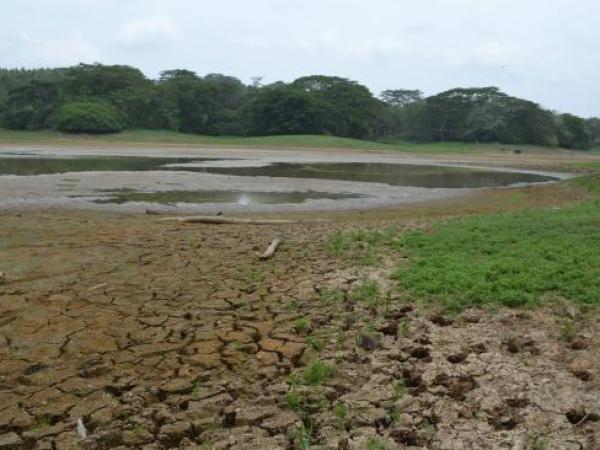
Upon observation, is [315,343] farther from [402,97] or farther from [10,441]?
[402,97]

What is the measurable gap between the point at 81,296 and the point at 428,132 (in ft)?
241

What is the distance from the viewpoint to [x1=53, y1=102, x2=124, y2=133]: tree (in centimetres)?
6212

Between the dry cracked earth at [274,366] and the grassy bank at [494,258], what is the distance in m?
0.34

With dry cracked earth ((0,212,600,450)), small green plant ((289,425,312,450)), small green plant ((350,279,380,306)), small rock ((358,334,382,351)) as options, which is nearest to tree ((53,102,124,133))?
dry cracked earth ((0,212,600,450))

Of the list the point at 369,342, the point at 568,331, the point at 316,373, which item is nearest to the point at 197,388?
the point at 316,373

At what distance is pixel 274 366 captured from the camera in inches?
181

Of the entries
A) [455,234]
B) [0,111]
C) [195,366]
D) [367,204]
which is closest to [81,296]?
[195,366]

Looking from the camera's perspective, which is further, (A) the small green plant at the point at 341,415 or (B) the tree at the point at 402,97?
(B) the tree at the point at 402,97

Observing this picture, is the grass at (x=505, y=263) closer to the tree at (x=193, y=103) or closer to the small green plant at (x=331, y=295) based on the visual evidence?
the small green plant at (x=331, y=295)

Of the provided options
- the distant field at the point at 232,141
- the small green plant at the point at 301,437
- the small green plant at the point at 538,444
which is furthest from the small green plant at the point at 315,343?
the distant field at the point at 232,141

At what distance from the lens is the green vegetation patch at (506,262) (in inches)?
227

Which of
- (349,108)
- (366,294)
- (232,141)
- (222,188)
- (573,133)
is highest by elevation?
(349,108)

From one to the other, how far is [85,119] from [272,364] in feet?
207

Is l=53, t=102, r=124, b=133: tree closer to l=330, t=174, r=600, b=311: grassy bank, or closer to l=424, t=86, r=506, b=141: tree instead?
l=424, t=86, r=506, b=141: tree
